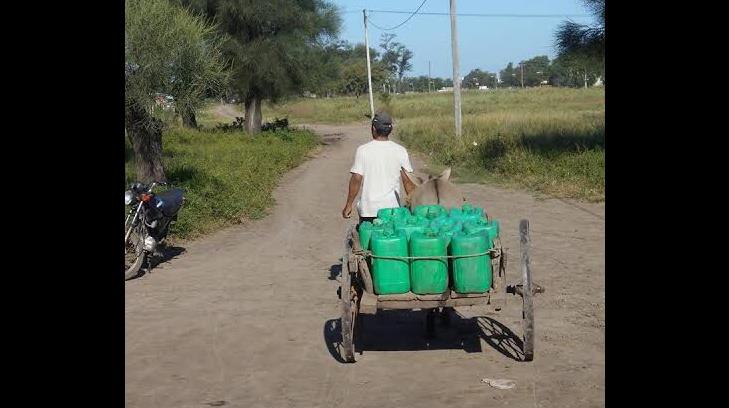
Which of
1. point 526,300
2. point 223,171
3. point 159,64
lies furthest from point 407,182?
point 223,171

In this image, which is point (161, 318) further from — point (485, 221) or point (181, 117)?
point (181, 117)

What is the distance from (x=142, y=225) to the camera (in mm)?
9820

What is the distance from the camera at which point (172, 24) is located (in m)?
14.2

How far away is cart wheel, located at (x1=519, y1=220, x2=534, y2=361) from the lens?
595cm

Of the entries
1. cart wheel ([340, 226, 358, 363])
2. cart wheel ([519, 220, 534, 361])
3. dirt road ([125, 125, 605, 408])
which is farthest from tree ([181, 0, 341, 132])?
cart wheel ([519, 220, 534, 361])

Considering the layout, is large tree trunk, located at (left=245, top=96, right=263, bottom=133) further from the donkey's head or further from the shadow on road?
the donkey's head

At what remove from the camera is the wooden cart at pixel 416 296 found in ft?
19.3

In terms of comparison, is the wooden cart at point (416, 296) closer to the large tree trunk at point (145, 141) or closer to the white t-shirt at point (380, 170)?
the white t-shirt at point (380, 170)

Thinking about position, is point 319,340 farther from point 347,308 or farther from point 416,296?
point 416,296

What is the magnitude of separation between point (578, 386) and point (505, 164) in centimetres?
1540

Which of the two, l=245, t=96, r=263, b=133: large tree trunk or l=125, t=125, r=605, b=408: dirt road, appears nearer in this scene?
l=125, t=125, r=605, b=408: dirt road

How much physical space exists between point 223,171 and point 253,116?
1746cm

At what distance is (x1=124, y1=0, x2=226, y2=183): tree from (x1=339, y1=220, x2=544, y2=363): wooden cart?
8489mm
